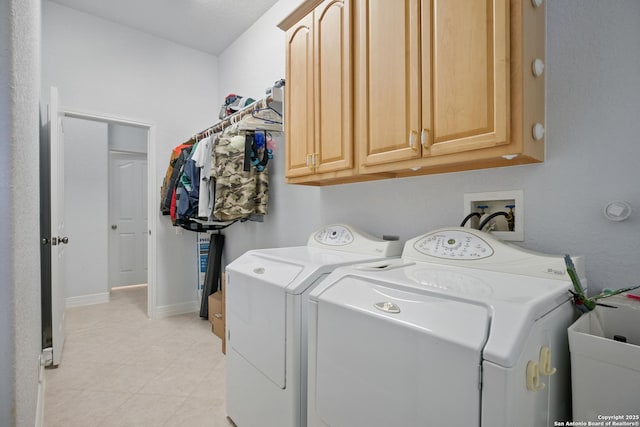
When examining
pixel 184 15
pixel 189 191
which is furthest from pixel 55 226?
pixel 184 15

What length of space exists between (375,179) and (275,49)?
1.67 meters

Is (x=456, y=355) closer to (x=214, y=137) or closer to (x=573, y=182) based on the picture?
(x=573, y=182)

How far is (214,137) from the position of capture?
2652mm

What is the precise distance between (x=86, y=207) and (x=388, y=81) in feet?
13.4

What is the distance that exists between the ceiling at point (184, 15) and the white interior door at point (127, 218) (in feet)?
7.13

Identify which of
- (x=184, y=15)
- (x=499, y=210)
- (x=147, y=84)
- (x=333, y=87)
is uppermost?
(x=184, y=15)

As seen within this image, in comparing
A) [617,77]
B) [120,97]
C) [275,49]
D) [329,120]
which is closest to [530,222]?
[617,77]

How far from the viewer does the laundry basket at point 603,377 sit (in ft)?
2.44

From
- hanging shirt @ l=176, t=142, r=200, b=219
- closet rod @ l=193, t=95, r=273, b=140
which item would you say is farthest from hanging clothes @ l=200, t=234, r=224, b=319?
closet rod @ l=193, t=95, r=273, b=140

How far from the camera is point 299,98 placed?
1911mm

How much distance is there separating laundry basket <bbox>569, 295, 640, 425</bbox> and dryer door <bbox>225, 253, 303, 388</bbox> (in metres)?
0.92

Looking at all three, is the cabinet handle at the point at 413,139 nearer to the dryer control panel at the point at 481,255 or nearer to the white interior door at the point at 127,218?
the dryer control panel at the point at 481,255

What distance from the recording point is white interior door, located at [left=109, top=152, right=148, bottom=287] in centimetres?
477

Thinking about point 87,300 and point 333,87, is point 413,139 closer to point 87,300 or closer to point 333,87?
point 333,87
